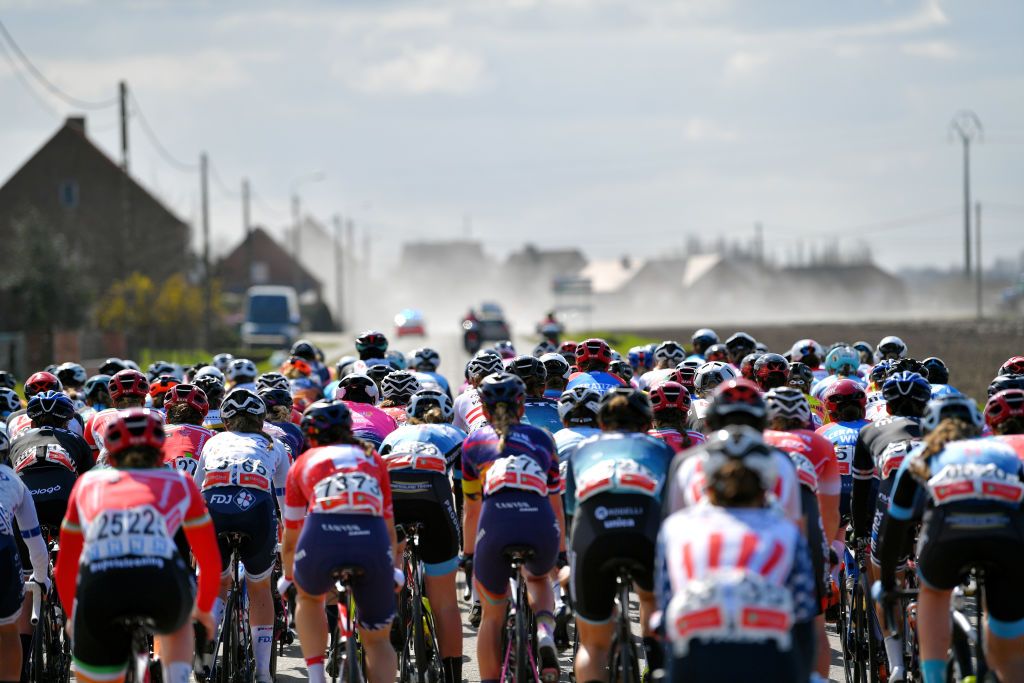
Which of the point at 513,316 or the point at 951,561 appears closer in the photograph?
the point at 951,561

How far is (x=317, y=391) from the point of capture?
561 inches

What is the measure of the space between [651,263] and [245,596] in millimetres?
141846

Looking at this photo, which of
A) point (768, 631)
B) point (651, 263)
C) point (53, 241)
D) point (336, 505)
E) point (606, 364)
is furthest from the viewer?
point (651, 263)

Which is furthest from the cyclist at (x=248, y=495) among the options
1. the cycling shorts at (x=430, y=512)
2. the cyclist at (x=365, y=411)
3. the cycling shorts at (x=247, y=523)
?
the cyclist at (x=365, y=411)

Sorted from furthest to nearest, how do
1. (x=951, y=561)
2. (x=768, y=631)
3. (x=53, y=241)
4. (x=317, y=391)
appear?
1. (x=53, y=241)
2. (x=317, y=391)
3. (x=951, y=561)
4. (x=768, y=631)

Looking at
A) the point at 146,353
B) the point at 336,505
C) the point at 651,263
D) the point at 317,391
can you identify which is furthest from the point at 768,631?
the point at 651,263

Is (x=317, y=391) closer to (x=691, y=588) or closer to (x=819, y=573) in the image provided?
(x=819, y=573)

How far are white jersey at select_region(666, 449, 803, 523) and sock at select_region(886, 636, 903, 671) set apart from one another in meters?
2.29

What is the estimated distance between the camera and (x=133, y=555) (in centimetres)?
592

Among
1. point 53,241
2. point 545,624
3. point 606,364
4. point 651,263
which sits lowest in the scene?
point 545,624

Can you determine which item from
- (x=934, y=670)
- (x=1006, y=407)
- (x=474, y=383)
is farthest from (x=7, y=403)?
(x=1006, y=407)

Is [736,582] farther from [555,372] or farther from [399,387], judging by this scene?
[555,372]

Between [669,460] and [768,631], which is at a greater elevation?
[669,460]

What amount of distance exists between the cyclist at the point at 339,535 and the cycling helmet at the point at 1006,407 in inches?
124
